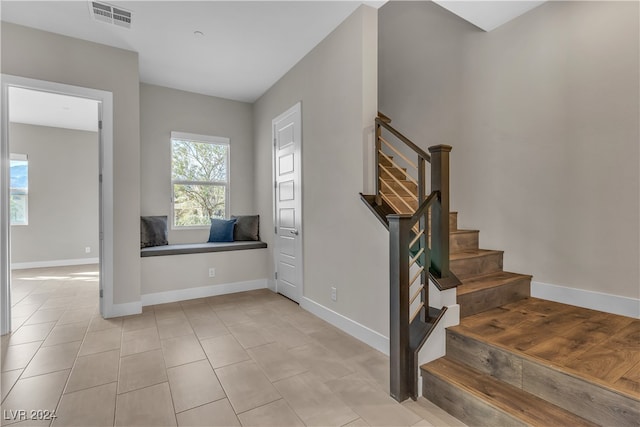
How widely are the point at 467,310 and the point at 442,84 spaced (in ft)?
8.11

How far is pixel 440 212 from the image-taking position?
2.00 meters

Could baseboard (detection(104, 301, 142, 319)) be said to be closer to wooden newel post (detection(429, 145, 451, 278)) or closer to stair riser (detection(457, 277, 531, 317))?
wooden newel post (detection(429, 145, 451, 278))

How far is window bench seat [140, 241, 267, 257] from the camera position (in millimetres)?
3713

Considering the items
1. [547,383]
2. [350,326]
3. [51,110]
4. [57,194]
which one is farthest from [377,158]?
[57,194]

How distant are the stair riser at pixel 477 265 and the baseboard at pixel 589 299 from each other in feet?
1.07

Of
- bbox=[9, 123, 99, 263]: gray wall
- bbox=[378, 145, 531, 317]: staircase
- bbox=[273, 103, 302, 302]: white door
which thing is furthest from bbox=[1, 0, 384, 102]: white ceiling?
bbox=[9, 123, 99, 263]: gray wall

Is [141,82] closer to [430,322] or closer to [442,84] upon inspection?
[442,84]

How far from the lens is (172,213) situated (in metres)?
4.45

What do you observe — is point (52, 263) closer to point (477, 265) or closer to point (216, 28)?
point (216, 28)

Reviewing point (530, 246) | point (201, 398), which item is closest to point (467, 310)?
point (530, 246)

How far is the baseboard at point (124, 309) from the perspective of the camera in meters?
3.21

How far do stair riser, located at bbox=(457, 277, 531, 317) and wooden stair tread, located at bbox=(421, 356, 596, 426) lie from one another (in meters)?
0.44

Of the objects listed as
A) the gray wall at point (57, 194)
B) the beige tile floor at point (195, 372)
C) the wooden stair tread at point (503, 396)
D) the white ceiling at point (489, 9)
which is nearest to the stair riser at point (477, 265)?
the wooden stair tread at point (503, 396)

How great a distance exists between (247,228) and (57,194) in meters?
4.75
